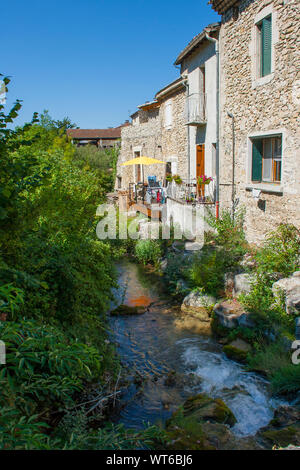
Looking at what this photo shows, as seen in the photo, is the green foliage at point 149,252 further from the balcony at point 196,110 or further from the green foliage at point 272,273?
A: the green foliage at point 272,273

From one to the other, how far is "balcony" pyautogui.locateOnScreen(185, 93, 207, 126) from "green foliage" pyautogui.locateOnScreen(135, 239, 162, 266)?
5.03m

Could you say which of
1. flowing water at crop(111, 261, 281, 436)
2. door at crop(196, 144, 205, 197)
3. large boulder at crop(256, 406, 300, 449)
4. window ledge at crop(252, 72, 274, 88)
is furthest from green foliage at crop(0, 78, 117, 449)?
door at crop(196, 144, 205, 197)

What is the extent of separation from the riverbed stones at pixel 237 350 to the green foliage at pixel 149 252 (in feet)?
22.6

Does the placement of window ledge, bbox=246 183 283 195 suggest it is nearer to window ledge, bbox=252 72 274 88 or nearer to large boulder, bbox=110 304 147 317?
window ledge, bbox=252 72 274 88

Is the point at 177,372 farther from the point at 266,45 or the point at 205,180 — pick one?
the point at 266,45

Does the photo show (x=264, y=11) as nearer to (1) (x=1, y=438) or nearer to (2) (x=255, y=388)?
(2) (x=255, y=388)

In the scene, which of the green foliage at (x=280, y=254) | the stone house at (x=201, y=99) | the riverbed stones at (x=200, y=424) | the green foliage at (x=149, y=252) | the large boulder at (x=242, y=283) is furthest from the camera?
the green foliage at (x=149, y=252)

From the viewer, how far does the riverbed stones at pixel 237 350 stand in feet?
25.2

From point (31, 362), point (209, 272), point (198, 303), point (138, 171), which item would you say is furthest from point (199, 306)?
point (138, 171)

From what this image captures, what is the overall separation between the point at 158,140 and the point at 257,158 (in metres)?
11.7

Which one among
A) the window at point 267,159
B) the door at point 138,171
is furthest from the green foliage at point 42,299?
the door at point 138,171

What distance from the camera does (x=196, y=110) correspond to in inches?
600

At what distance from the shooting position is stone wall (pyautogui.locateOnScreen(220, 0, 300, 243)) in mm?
9180
